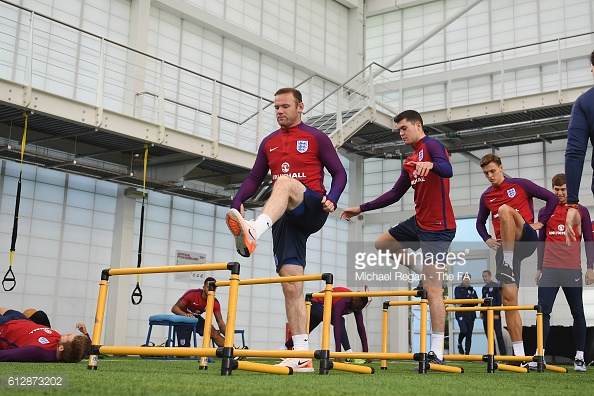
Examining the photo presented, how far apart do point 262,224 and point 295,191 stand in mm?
388

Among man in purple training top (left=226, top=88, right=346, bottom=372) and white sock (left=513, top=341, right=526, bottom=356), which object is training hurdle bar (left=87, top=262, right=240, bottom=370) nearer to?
man in purple training top (left=226, top=88, right=346, bottom=372)

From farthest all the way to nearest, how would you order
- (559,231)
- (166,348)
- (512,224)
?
(559,231)
(512,224)
(166,348)

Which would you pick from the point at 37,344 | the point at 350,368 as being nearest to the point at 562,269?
the point at 350,368

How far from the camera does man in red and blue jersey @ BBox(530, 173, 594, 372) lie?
5.13 m

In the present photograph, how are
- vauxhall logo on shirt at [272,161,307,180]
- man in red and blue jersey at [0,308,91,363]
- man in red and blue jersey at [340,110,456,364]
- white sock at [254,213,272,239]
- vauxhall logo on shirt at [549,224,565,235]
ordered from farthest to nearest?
vauxhall logo on shirt at [549,224,565,235] → man in red and blue jersey at [340,110,456,364] → man in red and blue jersey at [0,308,91,363] → vauxhall logo on shirt at [272,161,307,180] → white sock at [254,213,272,239]

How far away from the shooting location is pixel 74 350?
153 inches

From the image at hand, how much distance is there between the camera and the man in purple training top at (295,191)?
11.0 ft

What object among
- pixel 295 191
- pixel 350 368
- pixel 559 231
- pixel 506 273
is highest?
pixel 559 231

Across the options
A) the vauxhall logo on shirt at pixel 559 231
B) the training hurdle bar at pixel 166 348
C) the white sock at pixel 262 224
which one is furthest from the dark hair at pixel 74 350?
the vauxhall logo on shirt at pixel 559 231

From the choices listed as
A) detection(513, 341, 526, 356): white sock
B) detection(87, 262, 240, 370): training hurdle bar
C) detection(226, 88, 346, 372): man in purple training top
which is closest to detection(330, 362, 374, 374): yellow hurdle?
detection(226, 88, 346, 372): man in purple training top

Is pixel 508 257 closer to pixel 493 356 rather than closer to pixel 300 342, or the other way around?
pixel 493 356

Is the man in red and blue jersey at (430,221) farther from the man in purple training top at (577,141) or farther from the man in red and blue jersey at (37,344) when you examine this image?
the man in red and blue jersey at (37,344)

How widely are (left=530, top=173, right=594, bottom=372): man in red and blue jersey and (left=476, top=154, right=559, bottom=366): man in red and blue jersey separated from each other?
0.26 meters

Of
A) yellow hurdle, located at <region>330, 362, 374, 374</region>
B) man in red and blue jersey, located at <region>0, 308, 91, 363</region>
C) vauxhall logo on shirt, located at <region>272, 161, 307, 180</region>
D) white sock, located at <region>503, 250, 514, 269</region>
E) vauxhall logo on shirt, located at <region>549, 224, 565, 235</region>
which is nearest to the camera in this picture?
yellow hurdle, located at <region>330, 362, 374, 374</region>
